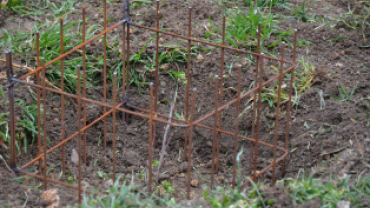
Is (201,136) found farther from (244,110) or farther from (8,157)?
(8,157)

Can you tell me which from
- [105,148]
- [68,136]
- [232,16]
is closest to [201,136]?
[105,148]

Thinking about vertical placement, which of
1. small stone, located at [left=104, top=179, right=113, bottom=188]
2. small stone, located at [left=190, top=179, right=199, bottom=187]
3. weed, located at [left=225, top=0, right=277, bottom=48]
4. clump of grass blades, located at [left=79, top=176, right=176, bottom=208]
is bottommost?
small stone, located at [left=104, top=179, right=113, bottom=188]

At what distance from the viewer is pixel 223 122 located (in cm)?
355

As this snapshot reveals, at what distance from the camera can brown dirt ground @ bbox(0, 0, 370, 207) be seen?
10.1 feet

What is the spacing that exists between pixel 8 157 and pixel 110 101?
0.81 meters

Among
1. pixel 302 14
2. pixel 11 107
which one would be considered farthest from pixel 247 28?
pixel 11 107

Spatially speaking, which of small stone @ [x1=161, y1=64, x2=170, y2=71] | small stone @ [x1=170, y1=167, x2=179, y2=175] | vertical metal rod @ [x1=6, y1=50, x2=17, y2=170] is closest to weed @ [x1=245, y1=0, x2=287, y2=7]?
small stone @ [x1=161, y1=64, x2=170, y2=71]

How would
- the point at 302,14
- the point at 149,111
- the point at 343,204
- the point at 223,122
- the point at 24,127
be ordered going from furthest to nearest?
the point at 302,14 → the point at 223,122 → the point at 24,127 → the point at 149,111 → the point at 343,204

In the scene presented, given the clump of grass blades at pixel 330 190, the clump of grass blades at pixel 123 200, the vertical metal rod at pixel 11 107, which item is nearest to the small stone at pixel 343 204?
the clump of grass blades at pixel 330 190

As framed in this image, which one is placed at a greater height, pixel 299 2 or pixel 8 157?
pixel 299 2

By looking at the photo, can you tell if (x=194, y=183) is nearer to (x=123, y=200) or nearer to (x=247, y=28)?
(x=123, y=200)

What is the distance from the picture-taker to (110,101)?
12.1ft

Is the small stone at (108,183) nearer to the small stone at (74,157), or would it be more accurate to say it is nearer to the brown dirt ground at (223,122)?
the brown dirt ground at (223,122)

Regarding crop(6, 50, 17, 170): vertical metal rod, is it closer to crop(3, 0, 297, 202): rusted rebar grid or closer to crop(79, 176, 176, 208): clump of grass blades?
crop(3, 0, 297, 202): rusted rebar grid
